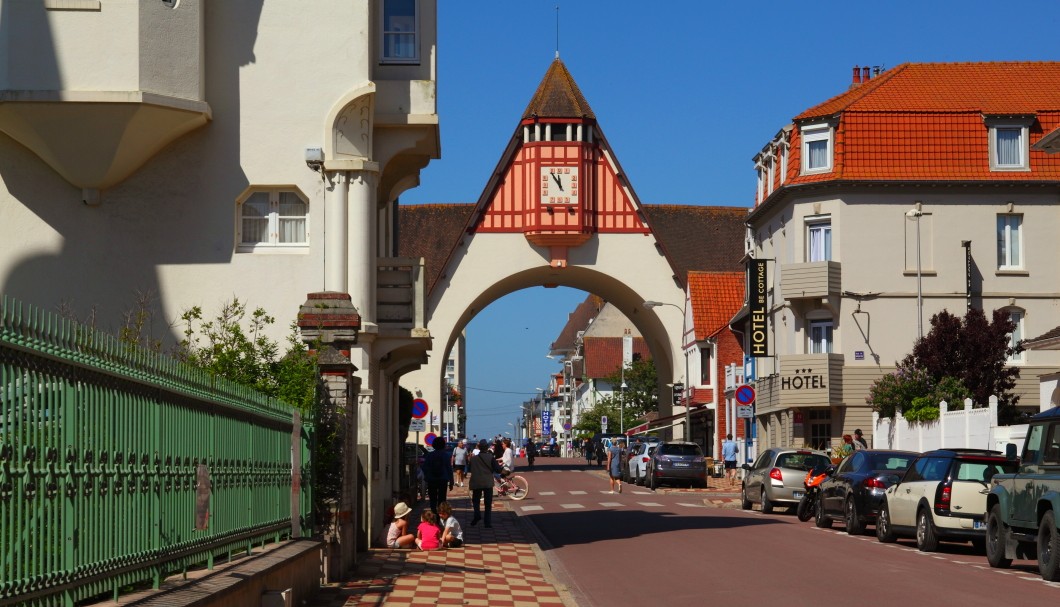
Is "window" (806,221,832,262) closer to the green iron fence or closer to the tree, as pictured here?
the tree

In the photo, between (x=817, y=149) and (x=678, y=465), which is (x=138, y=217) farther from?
(x=817, y=149)

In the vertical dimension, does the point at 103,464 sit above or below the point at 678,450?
above

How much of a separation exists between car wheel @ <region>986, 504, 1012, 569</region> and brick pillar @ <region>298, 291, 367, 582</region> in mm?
7783

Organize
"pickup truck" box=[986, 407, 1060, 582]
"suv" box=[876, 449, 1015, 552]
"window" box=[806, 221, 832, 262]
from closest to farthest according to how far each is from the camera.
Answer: "pickup truck" box=[986, 407, 1060, 582] < "suv" box=[876, 449, 1015, 552] < "window" box=[806, 221, 832, 262]

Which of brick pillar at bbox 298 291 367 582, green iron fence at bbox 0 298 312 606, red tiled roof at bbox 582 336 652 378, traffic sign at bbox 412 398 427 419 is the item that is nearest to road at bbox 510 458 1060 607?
brick pillar at bbox 298 291 367 582

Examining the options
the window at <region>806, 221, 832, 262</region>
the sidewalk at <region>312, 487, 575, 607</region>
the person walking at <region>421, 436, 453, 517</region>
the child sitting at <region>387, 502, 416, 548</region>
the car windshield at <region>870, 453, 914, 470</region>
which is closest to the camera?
the sidewalk at <region>312, 487, 575, 607</region>

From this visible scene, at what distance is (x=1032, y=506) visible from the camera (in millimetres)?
17328

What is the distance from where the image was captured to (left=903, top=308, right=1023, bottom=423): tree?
41.2 metres

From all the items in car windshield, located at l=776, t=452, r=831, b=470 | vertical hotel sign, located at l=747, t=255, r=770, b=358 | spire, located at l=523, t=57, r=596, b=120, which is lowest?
car windshield, located at l=776, t=452, r=831, b=470

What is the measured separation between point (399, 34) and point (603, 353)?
391 ft

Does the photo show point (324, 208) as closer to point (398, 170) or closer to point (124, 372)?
point (398, 170)

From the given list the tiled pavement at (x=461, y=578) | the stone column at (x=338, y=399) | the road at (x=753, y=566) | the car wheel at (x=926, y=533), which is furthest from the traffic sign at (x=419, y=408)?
the stone column at (x=338, y=399)

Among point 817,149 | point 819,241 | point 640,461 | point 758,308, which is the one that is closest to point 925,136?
point 817,149

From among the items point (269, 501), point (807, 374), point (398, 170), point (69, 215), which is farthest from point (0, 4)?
point (807, 374)
